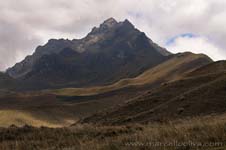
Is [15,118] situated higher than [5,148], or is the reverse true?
[15,118]

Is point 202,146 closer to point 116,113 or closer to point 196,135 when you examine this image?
point 196,135

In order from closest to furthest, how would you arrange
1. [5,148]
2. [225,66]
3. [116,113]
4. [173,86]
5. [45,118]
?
[5,148]
[116,113]
[173,86]
[225,66]
[45,118]

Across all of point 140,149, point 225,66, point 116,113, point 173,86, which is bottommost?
point 140,149

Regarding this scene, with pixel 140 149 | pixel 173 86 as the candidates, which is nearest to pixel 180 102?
pixel 173 86

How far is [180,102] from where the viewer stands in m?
45.0

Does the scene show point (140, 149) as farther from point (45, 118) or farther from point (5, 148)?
point (45, 118)

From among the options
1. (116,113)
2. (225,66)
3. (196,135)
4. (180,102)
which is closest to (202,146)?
(196,135)

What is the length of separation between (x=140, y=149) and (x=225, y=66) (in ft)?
234

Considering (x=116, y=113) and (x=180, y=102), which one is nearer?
(x=180, y=102)

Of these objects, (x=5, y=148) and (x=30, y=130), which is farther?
→ (x=30, y=130)

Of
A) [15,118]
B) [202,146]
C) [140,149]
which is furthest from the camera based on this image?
[15,118]

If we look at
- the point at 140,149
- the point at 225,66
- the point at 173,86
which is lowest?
the point at 140,149

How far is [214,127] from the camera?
11.4 m

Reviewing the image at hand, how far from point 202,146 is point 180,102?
35.6 metres
